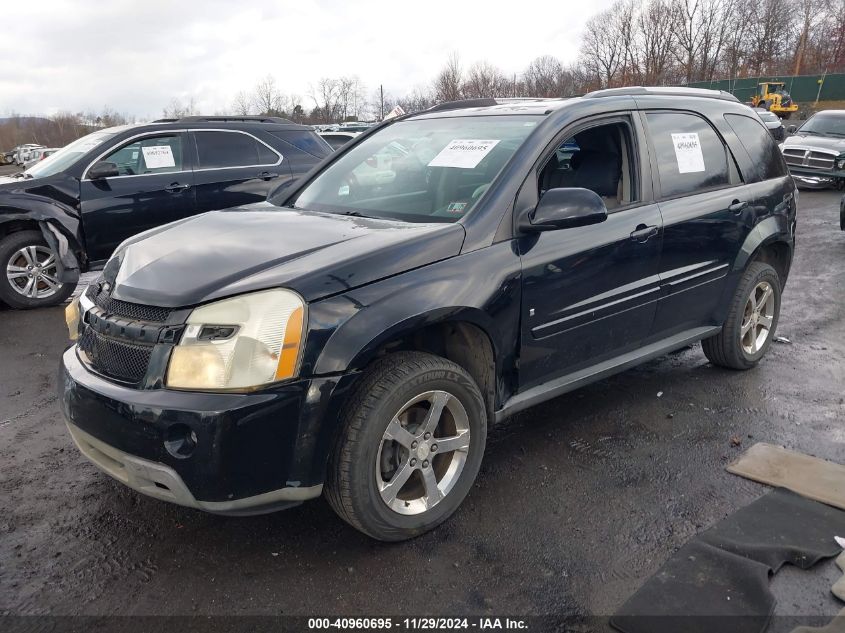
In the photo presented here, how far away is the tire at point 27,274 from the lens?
21.7 ft

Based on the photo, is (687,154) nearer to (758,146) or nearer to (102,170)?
(758,146)

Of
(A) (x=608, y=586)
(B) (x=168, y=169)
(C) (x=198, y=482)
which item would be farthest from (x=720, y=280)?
(B) (x=168, y=169)

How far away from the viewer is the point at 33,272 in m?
6.75

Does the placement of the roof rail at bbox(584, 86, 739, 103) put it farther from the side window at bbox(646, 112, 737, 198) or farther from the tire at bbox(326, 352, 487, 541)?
the tire at bbox(326, 352, 487, 541)

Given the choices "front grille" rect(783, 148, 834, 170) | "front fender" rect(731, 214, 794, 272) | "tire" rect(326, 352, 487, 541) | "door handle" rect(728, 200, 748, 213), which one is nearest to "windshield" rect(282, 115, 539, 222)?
"tire" rect(326, 352, 487, 541)

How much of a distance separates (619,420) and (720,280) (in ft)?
3.70

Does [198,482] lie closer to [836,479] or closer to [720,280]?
[836,479]

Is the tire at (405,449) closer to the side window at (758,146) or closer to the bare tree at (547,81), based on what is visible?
the side window at (758,146)

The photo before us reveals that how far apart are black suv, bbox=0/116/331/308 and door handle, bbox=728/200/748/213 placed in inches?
163

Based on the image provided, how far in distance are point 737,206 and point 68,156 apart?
258 inches

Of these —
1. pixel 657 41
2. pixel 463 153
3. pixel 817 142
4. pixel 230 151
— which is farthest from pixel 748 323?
pixel 657 41

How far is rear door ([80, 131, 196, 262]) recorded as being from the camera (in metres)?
6.72

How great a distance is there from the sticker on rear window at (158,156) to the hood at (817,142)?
13714 millimetres

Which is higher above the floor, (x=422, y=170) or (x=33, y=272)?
(x=422, y=170)
